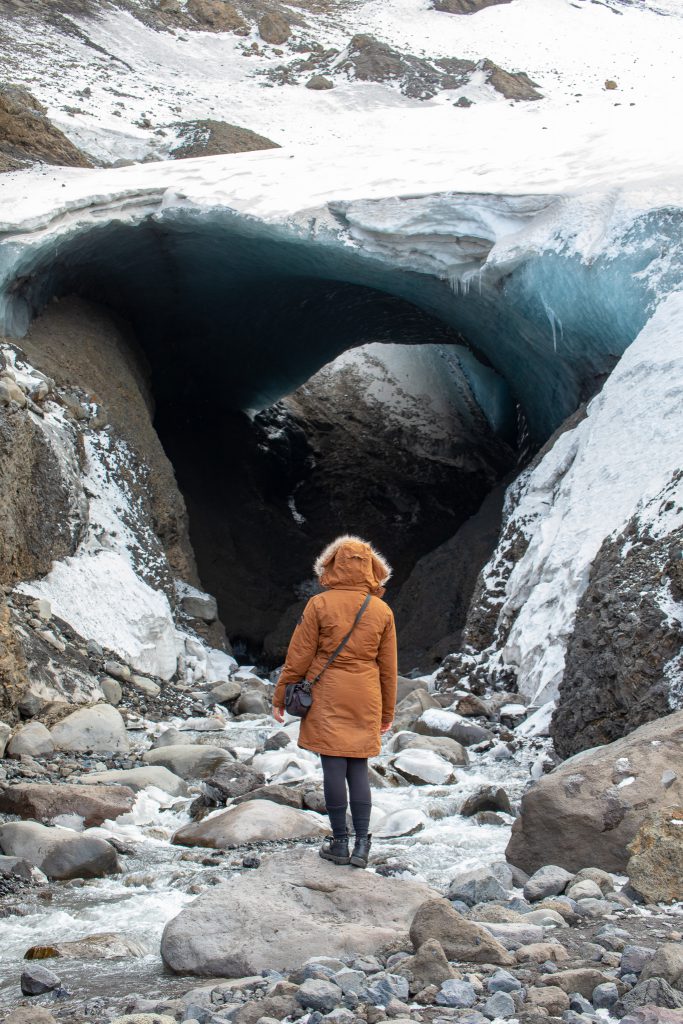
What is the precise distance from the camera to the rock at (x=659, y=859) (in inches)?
126

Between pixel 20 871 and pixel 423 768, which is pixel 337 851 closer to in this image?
pixel 20 871

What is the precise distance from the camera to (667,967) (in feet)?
7.38

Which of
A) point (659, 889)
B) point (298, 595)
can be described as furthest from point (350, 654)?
point (298, 595)

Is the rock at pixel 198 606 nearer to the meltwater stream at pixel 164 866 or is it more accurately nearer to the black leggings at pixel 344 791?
the meltwater stream at pixel 164 866

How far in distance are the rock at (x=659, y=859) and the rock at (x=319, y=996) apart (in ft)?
4.12

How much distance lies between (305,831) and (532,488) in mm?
5451

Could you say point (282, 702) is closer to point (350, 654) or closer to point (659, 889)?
point (350, 654)

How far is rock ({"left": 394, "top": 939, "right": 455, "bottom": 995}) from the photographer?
2.46 metres

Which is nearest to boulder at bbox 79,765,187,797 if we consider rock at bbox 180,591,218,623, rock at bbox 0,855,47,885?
rock at bbox 0,855,47,885

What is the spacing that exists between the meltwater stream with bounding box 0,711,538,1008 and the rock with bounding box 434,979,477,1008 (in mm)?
751

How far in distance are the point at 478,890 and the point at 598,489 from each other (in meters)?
4.80

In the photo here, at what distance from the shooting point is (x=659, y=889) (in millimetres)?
3191

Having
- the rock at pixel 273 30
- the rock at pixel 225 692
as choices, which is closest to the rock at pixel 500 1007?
the rock at pixel 225 692

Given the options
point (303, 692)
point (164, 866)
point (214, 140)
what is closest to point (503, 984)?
point (303, 692)
